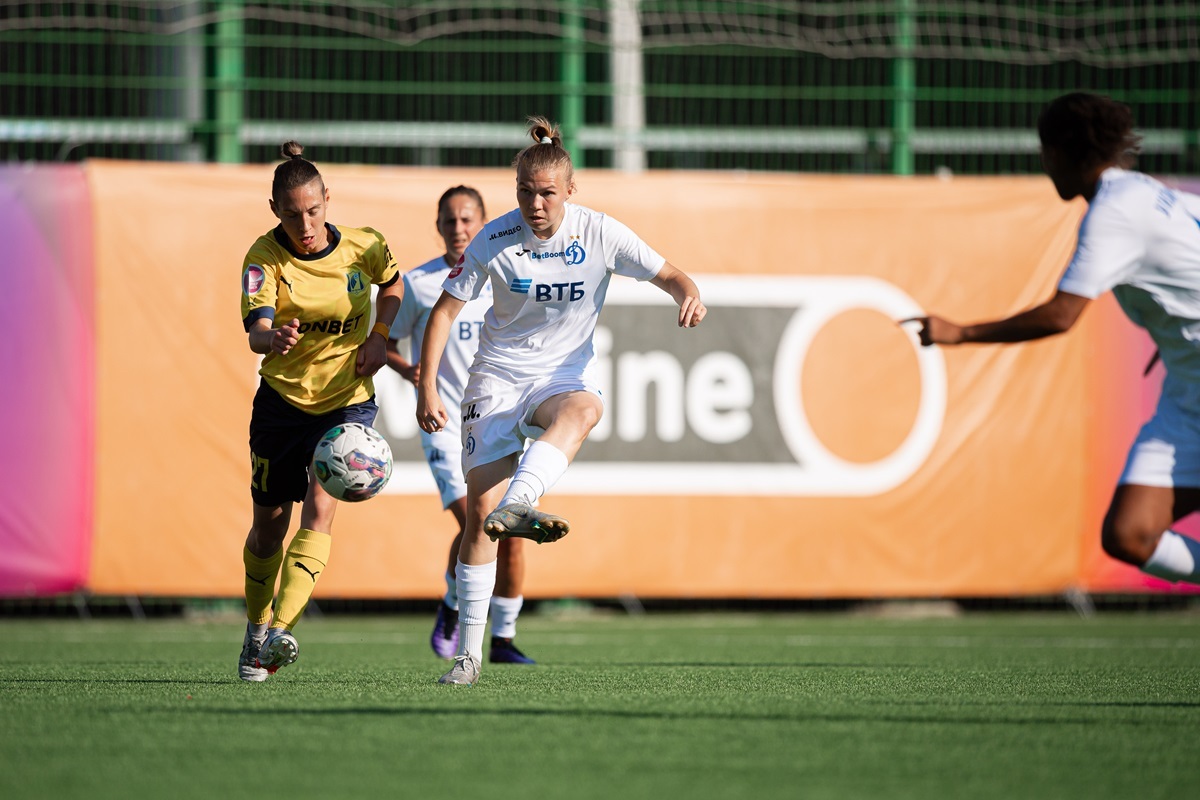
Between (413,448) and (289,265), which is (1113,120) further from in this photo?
(413,448)

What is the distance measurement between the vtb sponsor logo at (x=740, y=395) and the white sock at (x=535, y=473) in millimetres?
5148

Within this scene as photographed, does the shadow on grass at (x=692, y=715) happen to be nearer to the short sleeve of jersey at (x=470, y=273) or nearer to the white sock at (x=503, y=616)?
the short sleeve of jersey at (x=470, y=273)

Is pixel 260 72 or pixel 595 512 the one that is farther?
pixel 260 72

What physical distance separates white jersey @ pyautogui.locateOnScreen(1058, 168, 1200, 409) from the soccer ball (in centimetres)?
277

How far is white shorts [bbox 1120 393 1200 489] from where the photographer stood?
519cm

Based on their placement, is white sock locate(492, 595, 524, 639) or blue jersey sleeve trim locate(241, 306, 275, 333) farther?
white sock locate(492, 595, 524, 639)

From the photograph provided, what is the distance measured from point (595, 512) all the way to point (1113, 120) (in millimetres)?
6407

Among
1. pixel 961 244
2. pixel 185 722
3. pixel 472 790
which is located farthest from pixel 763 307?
pixel 472 790

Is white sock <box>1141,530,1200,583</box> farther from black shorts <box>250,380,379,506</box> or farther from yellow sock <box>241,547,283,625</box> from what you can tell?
yellow sock <box>241,547,283,625</box>

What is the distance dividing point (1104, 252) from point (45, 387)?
802 centimetres

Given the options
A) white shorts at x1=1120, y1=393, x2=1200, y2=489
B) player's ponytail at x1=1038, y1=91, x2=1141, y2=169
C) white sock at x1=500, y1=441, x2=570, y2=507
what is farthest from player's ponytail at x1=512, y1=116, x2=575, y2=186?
white shorts at x1=1120, y1=393, x2=1200, y2=489

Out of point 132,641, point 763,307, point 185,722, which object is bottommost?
point 132,641

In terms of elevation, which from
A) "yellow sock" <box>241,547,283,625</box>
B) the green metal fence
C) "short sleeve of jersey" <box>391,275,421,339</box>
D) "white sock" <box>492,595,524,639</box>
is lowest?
"white sock" <box>492,595,524,639</box>

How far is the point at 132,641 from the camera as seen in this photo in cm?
963
